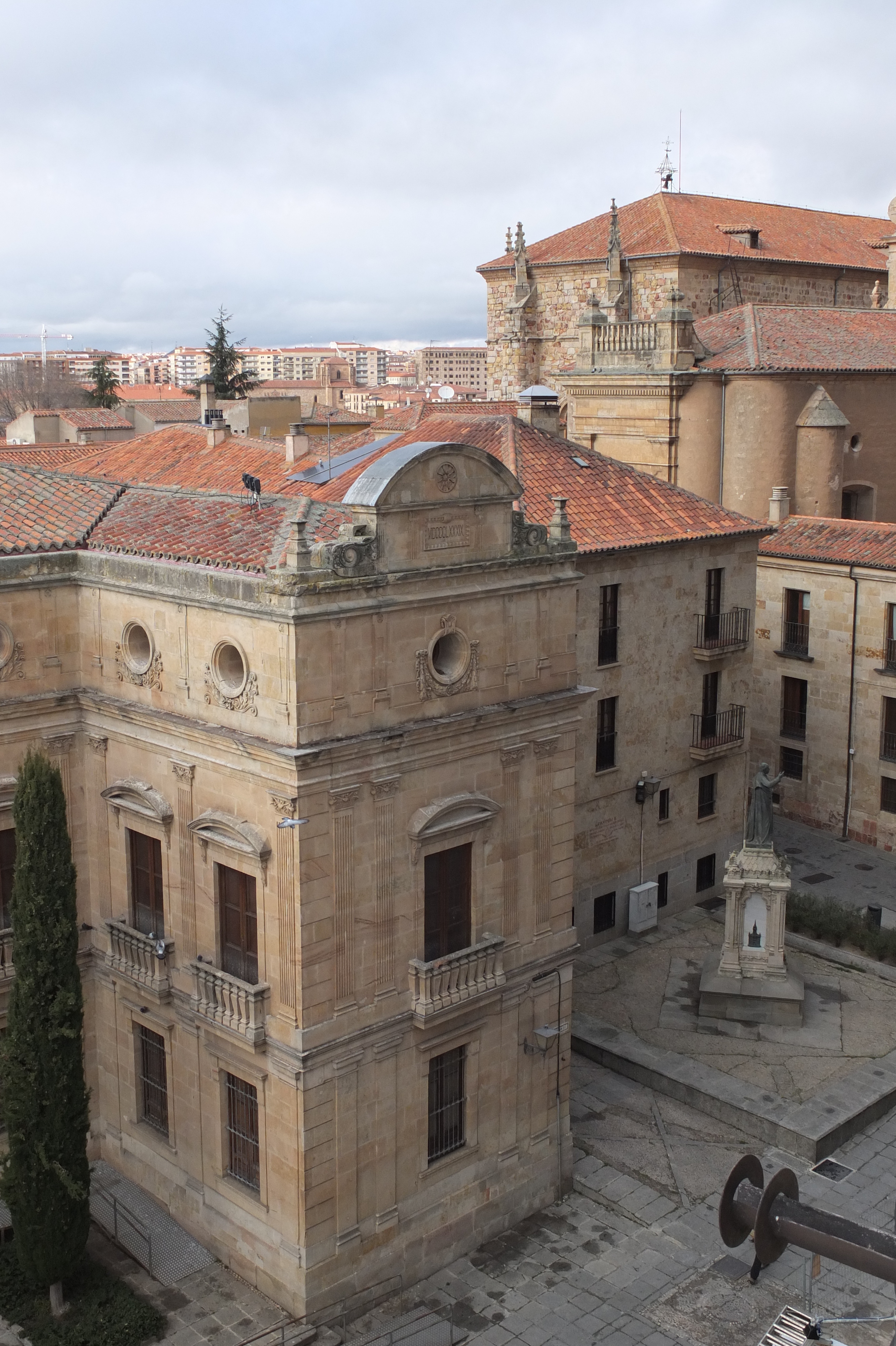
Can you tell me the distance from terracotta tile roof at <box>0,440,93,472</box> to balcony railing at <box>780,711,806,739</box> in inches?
798

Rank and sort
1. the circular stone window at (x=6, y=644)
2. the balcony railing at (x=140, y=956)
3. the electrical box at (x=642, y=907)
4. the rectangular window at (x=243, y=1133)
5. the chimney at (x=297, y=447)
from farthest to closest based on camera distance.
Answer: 1. the chimney at (x=297, y=447)
2. the electrical box at (x=642, y=907)
3. the circular stone window at (x=6, y=644)
4. the balcony railing at (x=140, y=956)
5. the rectangular window at (x=243, y=1133)

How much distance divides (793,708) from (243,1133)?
2165cm

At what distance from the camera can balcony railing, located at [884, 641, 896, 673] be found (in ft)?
108

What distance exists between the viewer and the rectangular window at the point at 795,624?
35.0 meters

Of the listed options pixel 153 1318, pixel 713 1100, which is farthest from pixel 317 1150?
pixel 713 1100

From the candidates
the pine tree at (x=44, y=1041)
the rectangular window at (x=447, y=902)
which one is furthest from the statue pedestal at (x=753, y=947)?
the pine tree at (x=44, y=1041)

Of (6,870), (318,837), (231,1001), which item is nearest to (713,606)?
(318,837)

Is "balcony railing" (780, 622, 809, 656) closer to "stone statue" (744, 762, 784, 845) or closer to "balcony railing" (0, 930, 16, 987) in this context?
"stone statue" (744, 762, 784, 845)

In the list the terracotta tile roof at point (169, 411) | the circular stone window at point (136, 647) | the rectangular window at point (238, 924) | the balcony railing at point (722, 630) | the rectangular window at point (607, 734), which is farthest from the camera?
the terracotta tile roof at point (169, 411)

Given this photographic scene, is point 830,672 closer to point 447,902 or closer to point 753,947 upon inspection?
point 753,947

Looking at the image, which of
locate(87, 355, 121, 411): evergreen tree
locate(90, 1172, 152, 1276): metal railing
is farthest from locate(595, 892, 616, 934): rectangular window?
locate(87, 355, 121, 411): evergreen tree

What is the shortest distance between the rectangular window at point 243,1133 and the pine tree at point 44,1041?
1.97 metres

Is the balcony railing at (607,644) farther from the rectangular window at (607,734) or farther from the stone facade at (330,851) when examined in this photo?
the stone facade at (330,851)

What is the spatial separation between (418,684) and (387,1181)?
659 centimetres
